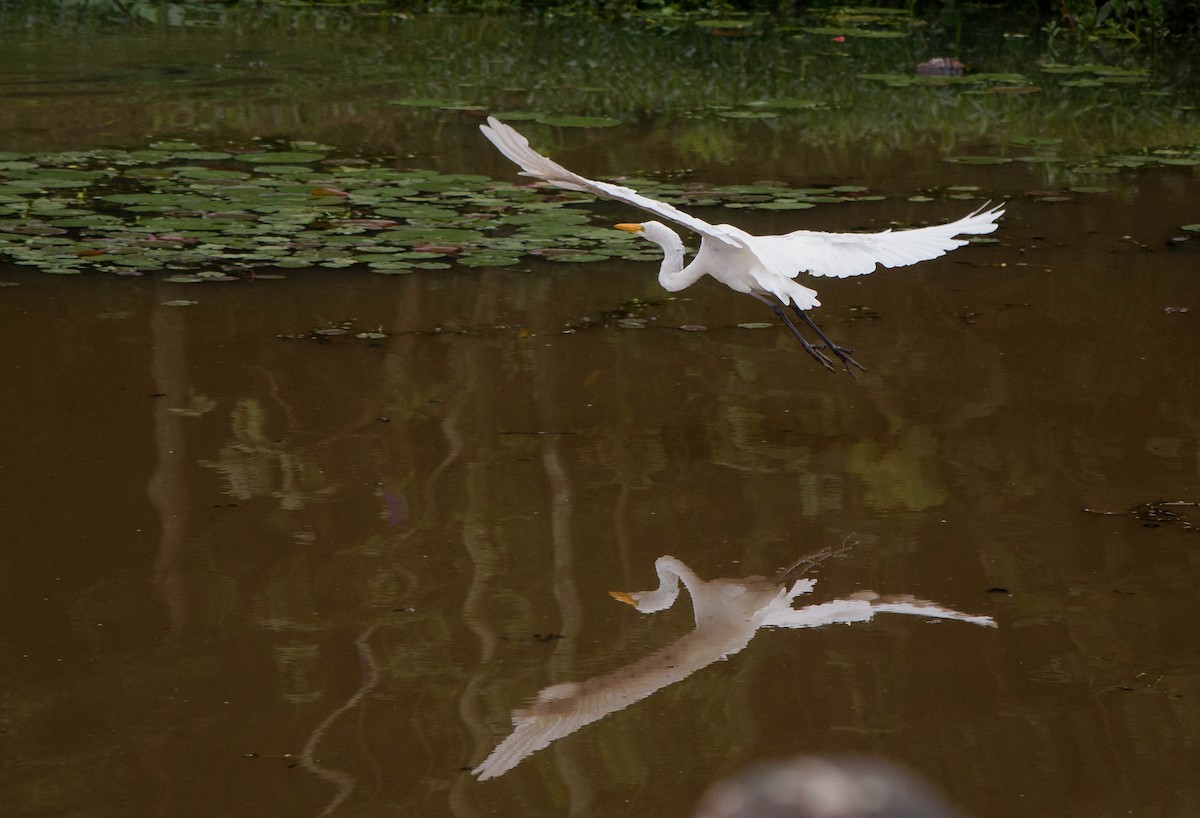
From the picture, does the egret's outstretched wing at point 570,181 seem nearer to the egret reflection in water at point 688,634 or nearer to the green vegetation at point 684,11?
the egret reflection in water at point 688,634

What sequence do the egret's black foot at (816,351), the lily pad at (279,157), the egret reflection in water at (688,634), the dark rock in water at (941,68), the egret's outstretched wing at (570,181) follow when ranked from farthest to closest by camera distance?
the dark rock in water at (941,68), the lily pad at (279,157), the egret's black foot at (816,351), the egret's outstretched wing at (570,181), the egret reflection in water at (688,634)

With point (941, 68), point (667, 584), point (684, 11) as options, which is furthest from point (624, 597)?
point (684, 11)

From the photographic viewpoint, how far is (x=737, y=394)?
4.96m

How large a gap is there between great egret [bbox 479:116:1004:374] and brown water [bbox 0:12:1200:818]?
40 centimetres

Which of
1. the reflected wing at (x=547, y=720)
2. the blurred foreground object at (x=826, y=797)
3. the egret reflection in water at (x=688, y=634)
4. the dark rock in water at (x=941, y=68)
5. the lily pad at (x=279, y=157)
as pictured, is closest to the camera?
the blurred foreground object at (x=826, y=797)

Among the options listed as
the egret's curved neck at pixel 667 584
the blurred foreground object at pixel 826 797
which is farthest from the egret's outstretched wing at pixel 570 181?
the blurred foreground object at pixel 826 797

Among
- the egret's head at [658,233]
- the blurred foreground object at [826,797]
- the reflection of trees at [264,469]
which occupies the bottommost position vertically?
the reflection of trees at [264,469]

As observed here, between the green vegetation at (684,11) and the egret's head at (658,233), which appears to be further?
the green vegetation at (684,11)

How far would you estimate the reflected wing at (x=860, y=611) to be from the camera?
3.49 m

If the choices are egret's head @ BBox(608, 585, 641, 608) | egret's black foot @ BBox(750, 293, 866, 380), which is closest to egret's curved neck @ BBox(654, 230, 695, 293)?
egret's black foot @ BBox(750, 293, 866, 380)

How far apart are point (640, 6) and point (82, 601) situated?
14.1 metres

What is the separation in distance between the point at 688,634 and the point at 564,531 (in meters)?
0.56

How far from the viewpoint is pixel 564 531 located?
389 centimetres

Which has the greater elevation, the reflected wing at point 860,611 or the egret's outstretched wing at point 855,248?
the egret's outstretched wing at point 855,248
